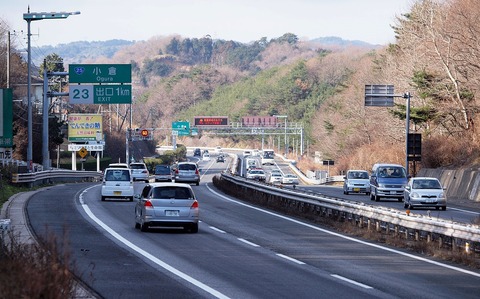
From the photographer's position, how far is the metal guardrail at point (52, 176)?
55.5 meters

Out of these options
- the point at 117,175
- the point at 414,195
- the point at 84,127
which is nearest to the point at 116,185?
the point at 117,175

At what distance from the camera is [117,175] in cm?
4394

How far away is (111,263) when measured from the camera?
19.0 m

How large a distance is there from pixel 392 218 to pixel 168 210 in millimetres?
6551

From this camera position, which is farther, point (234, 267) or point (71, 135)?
point (71, 135)

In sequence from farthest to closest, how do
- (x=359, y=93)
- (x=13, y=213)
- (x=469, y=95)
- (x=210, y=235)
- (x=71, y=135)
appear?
(x=359, y=93) → (x=71, y=135) → (x=469, y=95) → (x=13, y=213) → (x=210, y=235)

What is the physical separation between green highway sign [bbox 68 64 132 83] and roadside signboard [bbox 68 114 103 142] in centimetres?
3442

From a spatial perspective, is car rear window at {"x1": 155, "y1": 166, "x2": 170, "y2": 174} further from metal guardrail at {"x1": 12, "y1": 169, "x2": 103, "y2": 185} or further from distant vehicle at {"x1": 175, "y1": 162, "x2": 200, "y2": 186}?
metal guardrail at {"x1": 12, "y1": 169, "x2": 103, "y2": 185}

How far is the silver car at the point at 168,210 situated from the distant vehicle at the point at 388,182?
22905 mm

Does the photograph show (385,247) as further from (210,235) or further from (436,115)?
(436,115)

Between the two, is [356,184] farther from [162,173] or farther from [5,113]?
[5,113]

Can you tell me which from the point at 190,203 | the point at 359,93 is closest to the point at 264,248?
the point at 190,203

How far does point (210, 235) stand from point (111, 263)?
7.94 meters

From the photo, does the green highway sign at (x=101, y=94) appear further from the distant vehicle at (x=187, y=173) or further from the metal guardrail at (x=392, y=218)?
the metal guardrail at (x=392, y=218)
